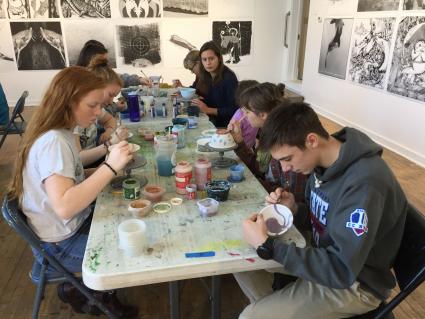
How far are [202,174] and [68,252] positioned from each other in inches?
24.5

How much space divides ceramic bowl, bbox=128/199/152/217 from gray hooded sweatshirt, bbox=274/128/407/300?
0.49 meters

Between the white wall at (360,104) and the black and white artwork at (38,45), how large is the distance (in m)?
4.05

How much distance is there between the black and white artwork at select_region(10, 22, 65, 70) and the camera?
5.66 metres

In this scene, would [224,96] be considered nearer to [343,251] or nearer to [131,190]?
[131,190]

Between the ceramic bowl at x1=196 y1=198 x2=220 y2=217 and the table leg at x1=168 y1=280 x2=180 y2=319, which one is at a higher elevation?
the ceramic bowl at x1=196 y1=198 x2=220 y2=217

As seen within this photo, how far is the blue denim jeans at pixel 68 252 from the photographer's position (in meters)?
1.42

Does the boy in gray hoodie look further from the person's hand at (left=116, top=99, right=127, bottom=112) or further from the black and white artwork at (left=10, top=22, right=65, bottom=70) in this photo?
the black and white artwork at (left=10, top=22, right=65, bottom=70)

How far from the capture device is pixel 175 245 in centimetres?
110

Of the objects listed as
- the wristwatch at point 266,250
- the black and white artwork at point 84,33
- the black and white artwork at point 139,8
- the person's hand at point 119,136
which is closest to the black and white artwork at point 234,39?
the black and white artwork at point 139,8

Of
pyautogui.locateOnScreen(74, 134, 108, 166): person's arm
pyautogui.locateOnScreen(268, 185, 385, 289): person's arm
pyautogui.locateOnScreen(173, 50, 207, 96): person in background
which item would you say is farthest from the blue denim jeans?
pyautogui.locateOnScreen(173, 50, 207, 96): person in background

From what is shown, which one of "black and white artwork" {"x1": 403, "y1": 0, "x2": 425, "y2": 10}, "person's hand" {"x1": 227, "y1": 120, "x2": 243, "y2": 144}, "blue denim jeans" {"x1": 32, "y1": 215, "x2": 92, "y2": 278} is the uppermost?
"black and white artwork" {"x1": 403, "y1": 0, "x2": 425, "y2": 10}

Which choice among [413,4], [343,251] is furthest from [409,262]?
[413,4]

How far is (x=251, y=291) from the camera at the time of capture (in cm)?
128

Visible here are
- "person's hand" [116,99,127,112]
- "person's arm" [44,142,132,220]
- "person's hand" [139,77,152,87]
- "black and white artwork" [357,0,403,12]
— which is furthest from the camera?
"black and white artwork" [357,0,403,12]
